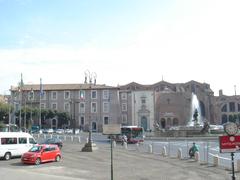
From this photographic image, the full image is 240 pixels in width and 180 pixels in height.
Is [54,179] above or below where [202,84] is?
below

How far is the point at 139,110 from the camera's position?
352 ft

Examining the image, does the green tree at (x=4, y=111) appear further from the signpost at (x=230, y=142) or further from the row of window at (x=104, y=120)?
the signpost at (x=230, y=142)

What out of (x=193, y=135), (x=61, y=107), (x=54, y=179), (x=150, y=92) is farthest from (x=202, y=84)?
(x=54, y=179)

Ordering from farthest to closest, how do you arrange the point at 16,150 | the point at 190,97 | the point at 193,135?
1. the point at 190,97
2. the point at 193,135
3. the point at 16,150

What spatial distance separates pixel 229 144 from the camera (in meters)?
14.7

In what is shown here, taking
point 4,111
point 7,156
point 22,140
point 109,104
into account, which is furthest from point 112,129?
point 109,104

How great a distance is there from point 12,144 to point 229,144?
20989 mm

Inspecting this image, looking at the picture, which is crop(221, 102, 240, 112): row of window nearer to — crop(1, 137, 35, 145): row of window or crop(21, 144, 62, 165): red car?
crop(1, 137, 35, 145): row of window

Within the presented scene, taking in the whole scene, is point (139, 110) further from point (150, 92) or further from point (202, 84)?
point (202, 84)

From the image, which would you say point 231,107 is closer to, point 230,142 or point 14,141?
point 14,141

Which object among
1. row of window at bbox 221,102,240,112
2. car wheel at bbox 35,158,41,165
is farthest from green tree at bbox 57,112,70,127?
car wheel at bbox 35,158,41,165

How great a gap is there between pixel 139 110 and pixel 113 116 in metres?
7.71

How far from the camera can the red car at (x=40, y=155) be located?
27203 mm

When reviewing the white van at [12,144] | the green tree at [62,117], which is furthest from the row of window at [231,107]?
the white van at [12,144]
